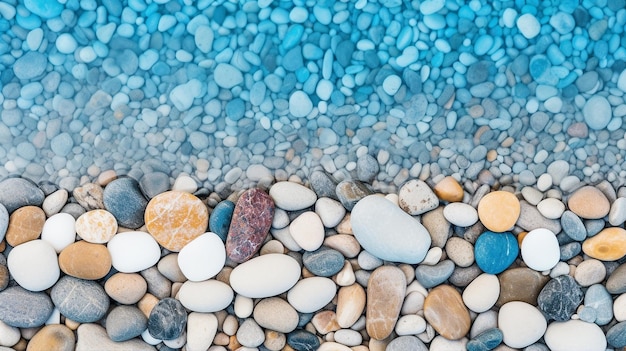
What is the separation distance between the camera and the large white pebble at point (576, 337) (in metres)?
1.05

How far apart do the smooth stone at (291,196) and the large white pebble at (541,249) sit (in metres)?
0.32

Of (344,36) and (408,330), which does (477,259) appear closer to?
(408,330)

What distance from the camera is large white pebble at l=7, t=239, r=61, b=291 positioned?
1037mm

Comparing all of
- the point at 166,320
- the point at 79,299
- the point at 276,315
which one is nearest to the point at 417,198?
the point at 276,315

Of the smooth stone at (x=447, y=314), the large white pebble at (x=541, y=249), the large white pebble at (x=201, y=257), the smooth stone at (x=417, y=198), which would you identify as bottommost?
the smooth stone at (x=447, y=314)

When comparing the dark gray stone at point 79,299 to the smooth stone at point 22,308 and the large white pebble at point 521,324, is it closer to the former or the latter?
the smooth stone at point 22,308

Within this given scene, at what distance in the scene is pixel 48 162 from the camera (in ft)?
3.60

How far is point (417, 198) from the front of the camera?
108cm

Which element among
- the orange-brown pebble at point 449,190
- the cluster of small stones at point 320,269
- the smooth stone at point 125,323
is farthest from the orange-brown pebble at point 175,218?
the orange-brown pebble at point 449,190

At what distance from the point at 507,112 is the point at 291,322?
44cm

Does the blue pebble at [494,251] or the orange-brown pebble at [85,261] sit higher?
the blue pebble at [494,251]

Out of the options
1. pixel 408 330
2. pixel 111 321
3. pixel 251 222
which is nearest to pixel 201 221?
pixel 251 222

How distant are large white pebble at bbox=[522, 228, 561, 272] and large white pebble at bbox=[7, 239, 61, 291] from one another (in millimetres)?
679

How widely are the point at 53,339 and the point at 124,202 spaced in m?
0.22
